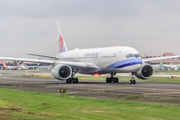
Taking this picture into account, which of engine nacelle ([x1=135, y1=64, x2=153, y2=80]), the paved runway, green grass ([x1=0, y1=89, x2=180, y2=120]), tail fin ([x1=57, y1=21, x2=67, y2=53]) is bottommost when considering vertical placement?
green grass ([x1=0, y1=89, x2=180, y2=120])

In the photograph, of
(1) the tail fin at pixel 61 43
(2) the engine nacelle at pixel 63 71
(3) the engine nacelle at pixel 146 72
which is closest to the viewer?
(2) the engine nacelle at pixel 63 71

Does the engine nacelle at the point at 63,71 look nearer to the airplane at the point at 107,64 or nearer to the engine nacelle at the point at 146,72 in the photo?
the airplane at the point at 107,64

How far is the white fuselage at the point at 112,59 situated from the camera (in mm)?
37562

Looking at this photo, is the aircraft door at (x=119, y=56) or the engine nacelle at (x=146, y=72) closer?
the aircraft door at (x=119, y=56)

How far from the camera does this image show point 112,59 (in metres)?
40.1

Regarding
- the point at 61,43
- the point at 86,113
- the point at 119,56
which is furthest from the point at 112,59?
the point at 86,113

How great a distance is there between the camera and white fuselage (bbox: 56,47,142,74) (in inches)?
1479

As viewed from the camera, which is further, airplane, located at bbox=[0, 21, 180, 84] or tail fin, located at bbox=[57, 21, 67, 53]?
tail fin, located at bbox=[57, 21, 67, 53]

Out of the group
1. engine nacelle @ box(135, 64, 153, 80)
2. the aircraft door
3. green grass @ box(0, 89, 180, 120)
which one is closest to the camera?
green grass @ box(0, 89, 180, 120)

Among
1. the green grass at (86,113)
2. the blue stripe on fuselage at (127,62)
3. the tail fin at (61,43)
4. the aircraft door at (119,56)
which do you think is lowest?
the green grass at (86,113)

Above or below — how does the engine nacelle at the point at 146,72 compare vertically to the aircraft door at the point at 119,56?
below

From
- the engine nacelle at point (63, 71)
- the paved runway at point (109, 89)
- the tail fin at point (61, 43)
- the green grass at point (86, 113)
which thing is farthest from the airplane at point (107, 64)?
the green grass at point (86, 113)

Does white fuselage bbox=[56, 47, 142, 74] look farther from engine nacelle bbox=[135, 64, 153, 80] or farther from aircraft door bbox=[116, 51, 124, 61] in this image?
engine nacelle bbox=[135, 64, 153, 80]

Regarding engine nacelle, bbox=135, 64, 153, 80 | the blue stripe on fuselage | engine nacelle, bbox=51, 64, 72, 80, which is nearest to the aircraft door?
the blue stripe on fuselage
